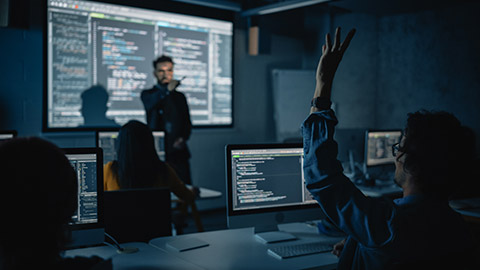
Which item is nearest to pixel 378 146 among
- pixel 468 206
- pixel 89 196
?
pixel 468 206

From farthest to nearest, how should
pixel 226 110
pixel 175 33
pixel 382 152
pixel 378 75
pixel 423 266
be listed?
pixel 378 75, pixel 226 110, pixel 175 33, pixel 382 152, pixel 423 266

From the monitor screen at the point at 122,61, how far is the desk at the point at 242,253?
9.24ft

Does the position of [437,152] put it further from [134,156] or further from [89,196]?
[134,156]

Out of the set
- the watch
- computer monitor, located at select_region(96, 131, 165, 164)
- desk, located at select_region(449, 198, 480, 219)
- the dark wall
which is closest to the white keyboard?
the watch

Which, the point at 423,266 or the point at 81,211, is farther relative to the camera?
the point at 81,211

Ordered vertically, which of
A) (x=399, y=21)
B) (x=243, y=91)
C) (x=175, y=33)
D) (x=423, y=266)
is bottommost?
(x=423, y=266)

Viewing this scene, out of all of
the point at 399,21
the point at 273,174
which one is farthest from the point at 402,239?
the point at 399,21

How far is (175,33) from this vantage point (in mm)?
5129

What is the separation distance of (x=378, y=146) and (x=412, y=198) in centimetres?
263

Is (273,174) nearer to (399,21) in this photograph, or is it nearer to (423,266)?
(423,266)

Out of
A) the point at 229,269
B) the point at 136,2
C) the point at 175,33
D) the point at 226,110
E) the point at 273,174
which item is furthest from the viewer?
the point at 226,110

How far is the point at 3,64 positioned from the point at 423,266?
401 centimetres

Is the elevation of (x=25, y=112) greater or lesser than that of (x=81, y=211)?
greater

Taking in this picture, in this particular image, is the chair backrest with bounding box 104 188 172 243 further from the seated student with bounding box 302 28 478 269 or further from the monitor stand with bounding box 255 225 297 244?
the seated student with bounding box 302 28 478 269
